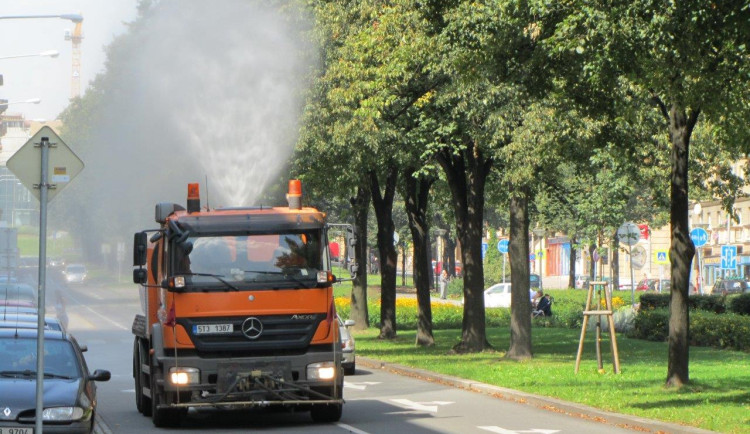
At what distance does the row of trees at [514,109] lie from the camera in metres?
14.4

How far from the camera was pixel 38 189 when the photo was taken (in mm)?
11648

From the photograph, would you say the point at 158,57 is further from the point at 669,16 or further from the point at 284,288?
the point at 669,16

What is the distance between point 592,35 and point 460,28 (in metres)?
2.91

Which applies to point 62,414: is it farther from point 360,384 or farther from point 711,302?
point 711,302

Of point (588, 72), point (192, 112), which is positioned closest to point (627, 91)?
point (588, 72)

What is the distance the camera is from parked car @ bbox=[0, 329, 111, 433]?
12.2 metres

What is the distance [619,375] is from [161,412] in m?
9.83

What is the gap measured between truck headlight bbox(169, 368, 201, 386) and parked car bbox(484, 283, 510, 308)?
48.1 metres

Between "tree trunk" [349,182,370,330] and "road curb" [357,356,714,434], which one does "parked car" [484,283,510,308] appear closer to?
"tree trunk" [349,182,370,330]

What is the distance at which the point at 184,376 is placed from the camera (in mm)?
15055

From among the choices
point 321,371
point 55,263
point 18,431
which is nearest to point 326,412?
point 321,371

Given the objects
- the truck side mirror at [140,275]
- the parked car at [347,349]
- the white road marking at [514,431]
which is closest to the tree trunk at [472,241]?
the parked car at [347,349]

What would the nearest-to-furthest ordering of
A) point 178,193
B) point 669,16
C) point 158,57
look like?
point 669,16 < point 158,57 < point 178,193

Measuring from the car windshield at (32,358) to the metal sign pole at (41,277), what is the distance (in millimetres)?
2508
